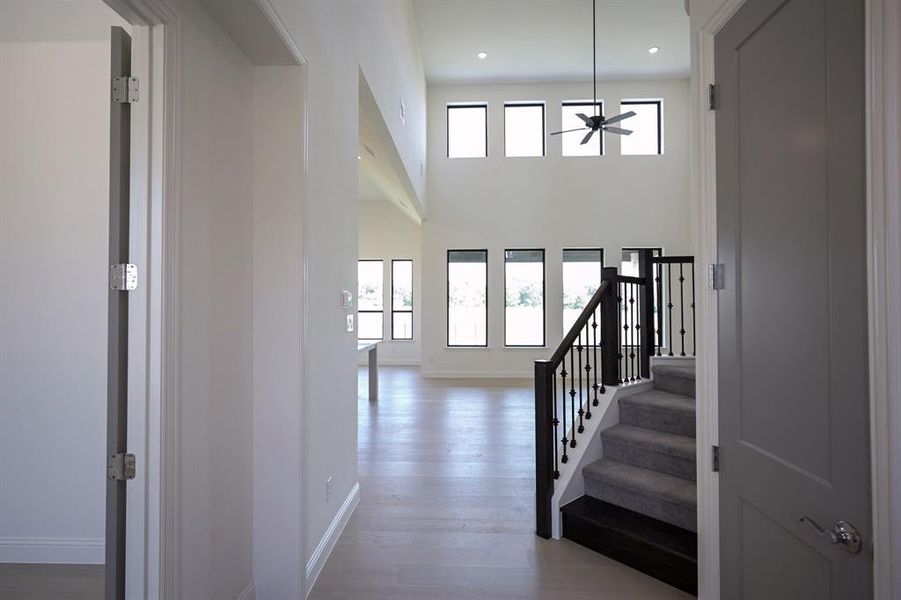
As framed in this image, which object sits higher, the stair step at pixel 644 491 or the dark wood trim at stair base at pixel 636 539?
the stair step at pixel 644 491

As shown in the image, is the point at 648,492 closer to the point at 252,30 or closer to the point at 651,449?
the point at 651,449

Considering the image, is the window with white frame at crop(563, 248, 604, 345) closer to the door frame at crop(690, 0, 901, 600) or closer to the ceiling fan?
the ceiling fan

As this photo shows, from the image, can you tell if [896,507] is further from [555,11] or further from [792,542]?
[555,11]

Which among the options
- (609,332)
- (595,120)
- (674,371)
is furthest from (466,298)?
(674,371)

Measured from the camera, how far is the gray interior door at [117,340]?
150 cm

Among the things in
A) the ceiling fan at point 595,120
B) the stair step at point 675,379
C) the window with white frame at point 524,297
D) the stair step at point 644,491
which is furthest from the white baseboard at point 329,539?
the window with white frame at point 524,297

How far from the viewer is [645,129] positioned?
9.02 meters

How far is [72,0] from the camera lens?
237 cm

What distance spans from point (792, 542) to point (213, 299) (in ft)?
6.94

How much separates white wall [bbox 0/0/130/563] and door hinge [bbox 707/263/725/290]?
2.82m

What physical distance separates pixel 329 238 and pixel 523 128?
7513 millimetres

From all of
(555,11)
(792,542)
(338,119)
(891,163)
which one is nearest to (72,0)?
(338,119)

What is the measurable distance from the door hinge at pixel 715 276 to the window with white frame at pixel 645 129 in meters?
7.91

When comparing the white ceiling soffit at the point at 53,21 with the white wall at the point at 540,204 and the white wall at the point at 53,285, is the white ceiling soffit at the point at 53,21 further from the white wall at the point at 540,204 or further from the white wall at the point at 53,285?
the white wall at the point at 540,204
